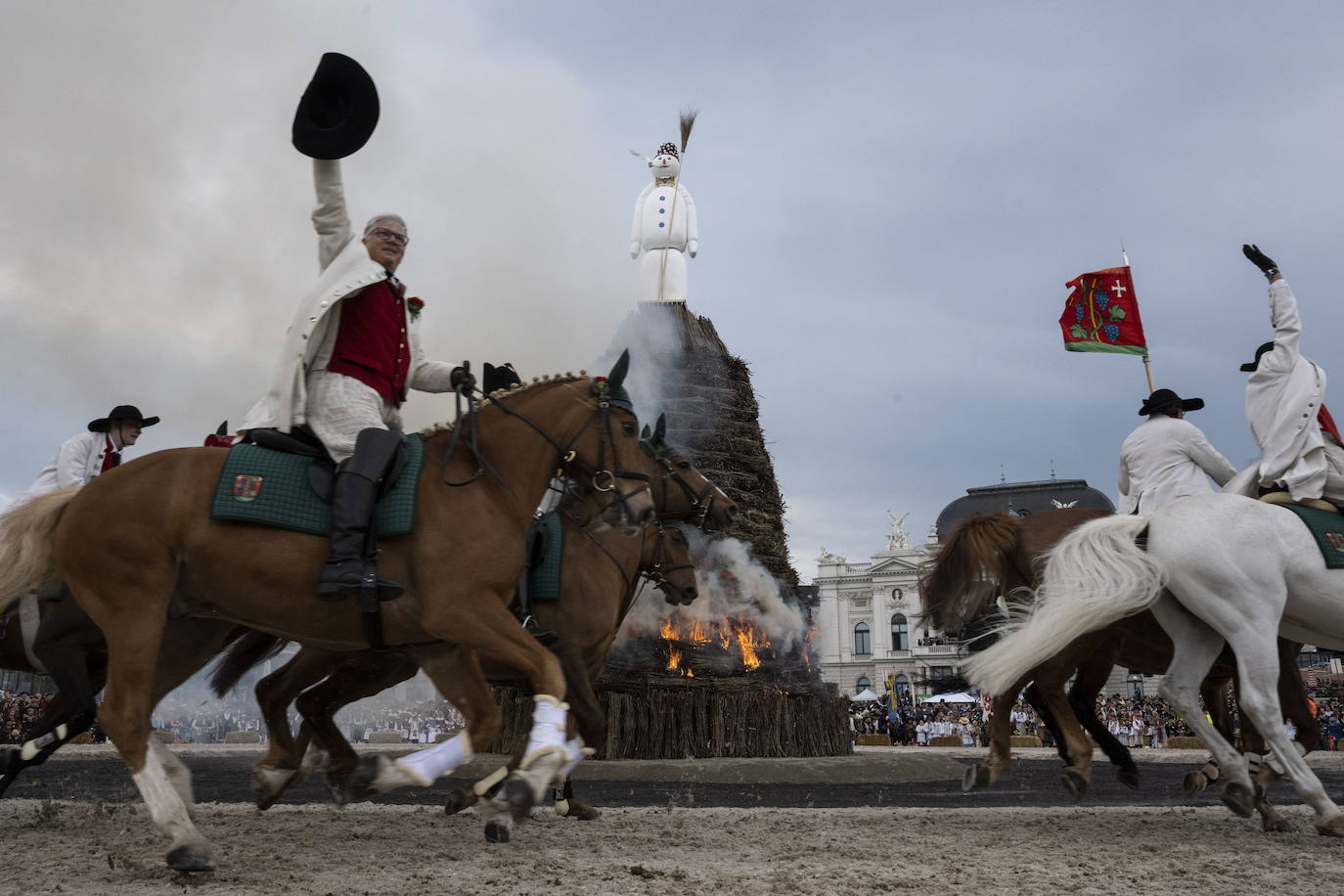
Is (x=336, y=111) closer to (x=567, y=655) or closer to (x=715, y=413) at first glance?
(x=567, y=655)

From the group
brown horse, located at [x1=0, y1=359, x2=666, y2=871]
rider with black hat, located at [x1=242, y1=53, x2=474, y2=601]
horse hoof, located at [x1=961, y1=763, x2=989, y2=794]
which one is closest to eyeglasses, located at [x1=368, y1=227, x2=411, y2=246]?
rider with black hat, located at [x1=242, y1=53, x2=474, y2=601]

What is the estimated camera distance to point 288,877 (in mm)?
4637

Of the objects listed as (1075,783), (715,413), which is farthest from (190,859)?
(715,413)

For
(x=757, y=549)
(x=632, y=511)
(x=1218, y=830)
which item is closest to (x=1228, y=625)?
(x=1218, y=830)

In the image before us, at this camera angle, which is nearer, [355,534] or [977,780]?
[355,534]

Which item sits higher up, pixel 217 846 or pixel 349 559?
pixel 349 559

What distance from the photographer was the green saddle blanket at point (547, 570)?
7871 mm

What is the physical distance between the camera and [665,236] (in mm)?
19750

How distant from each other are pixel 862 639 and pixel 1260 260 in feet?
325

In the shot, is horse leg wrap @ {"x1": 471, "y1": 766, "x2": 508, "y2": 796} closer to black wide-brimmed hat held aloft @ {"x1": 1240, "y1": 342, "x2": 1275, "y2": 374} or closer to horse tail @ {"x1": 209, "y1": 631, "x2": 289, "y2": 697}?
horse tail @ {"x1": 209, "y1": 631, "x2": 289, "y2": 697}

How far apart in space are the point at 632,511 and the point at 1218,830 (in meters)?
4.17

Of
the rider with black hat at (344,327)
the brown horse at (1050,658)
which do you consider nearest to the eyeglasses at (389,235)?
the rider with black hat at (344,327)

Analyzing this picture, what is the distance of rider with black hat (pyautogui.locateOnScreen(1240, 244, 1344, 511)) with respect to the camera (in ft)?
22.2

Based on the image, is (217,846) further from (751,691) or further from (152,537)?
(751,691)
